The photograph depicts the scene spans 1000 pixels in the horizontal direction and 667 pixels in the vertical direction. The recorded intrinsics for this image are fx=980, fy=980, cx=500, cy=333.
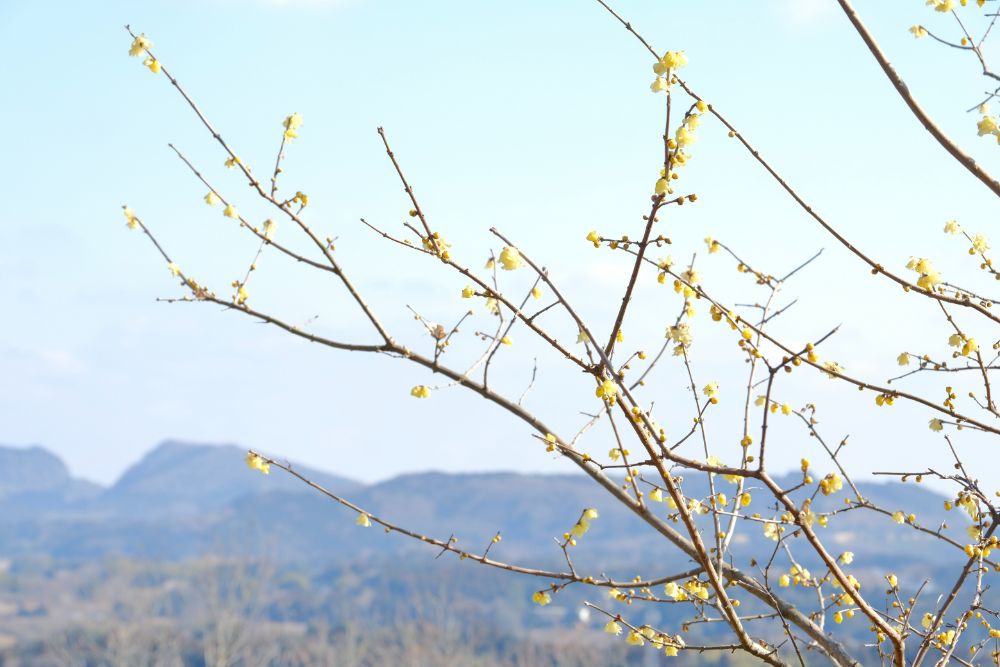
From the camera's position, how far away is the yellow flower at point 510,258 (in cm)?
233

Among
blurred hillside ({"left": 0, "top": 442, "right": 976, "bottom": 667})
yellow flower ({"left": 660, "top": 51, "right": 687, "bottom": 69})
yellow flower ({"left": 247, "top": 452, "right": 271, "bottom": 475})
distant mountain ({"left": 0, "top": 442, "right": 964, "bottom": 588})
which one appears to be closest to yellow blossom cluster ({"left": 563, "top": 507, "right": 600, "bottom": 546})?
blurred hillside ({"left": 0, "top": 442, "right": 976, "bottom": 667})

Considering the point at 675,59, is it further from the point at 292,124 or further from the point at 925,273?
the point at 292,124

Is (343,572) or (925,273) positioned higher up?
(925,273)

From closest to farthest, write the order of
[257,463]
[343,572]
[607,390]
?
[607,390] → [257,463] → [343,572]

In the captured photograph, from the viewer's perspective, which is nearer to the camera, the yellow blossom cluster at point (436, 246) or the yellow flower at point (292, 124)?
the yellow blossom cluster at point (436, 246)

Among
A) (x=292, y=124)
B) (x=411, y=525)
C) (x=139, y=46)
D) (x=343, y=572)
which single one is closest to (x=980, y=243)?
(x=292, y=124)

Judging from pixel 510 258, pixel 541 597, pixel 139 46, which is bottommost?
pixel 541 597

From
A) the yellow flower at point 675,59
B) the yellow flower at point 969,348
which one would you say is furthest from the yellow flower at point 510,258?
the yellow flower at point 969,348

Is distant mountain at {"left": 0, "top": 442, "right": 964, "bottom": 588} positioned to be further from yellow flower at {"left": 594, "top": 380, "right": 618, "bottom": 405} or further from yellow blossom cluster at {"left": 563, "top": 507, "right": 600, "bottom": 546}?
yellow flower at {"left": 594, "top": 380, "right": 618, "bottom": 405}

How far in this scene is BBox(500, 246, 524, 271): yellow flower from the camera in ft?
7.64

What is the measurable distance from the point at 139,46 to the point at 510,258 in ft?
5.36

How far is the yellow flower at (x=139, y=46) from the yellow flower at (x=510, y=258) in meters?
1.58

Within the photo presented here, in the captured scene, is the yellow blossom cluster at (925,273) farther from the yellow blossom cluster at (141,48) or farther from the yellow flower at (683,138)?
the yellow blossom cluster at (141,48)

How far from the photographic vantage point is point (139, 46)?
10.4ft
